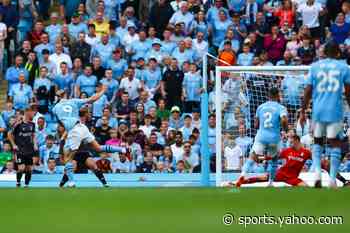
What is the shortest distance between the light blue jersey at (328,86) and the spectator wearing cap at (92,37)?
11586 mm

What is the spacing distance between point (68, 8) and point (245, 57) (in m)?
4.82

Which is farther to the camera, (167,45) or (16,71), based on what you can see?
(167,45)

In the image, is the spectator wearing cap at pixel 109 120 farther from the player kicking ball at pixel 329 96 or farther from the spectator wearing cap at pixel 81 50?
the player kicking ball at pixel 329 96

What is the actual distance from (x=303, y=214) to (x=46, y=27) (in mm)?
15418

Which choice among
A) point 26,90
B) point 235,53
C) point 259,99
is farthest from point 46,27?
point 259,99

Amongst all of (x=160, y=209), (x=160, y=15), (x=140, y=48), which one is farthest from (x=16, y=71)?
(x=160, y=209)

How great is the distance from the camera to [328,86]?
1534cm

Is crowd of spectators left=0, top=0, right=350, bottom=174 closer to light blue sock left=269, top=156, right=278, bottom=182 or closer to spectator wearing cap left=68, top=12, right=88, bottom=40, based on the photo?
spectator wearing cap left=68, top=12, right=88, bottom=40

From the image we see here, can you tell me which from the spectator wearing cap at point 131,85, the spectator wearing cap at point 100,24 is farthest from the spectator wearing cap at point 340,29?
the spectator wearing cap at point 100,24

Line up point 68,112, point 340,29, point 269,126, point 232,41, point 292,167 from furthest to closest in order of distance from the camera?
point 232,41, point 340,29, point 68,112, point 292,167, point 269,126

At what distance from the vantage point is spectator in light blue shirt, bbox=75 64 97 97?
25.5 meters

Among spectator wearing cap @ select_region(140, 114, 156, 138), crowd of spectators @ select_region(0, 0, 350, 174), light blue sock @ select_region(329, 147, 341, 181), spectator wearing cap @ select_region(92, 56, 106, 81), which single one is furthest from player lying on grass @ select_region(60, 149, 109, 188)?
light blue sock @ select_region(329, 147, 341, 181)

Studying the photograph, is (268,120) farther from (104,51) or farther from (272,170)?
(104,51)

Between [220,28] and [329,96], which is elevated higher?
[220,28]
